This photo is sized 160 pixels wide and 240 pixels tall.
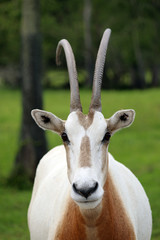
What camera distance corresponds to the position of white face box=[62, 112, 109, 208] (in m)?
4.36

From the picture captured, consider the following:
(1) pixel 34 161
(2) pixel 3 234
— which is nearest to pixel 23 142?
(1) pixel 34 161

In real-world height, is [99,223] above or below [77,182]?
below

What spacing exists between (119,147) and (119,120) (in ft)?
44.2

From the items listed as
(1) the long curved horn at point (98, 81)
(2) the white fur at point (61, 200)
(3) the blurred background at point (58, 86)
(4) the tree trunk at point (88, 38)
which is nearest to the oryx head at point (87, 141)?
(1) the long curved horn at point (98, 81)

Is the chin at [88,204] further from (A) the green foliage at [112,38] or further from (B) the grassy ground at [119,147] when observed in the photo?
(A) the green foliage at [112,38]

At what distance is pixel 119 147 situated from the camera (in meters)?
18.4

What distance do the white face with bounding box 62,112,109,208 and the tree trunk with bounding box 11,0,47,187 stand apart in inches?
328

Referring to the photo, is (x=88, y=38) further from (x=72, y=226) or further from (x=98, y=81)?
(x=72, y=226)

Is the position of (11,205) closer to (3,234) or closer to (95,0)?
(3,234)

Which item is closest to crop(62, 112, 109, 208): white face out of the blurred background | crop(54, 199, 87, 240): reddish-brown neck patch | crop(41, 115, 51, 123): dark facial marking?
crop(41, 115, 51, 123): dark facial marking

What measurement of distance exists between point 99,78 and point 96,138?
74 centimetres

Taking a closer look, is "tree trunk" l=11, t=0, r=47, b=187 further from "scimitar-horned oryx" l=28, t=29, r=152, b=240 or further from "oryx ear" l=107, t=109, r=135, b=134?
"oryx ear" l=107, t=109, r=135, b=134

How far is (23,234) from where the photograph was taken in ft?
31.0

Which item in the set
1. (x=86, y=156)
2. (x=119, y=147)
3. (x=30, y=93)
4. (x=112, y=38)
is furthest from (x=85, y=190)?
(x=112, y=38)
